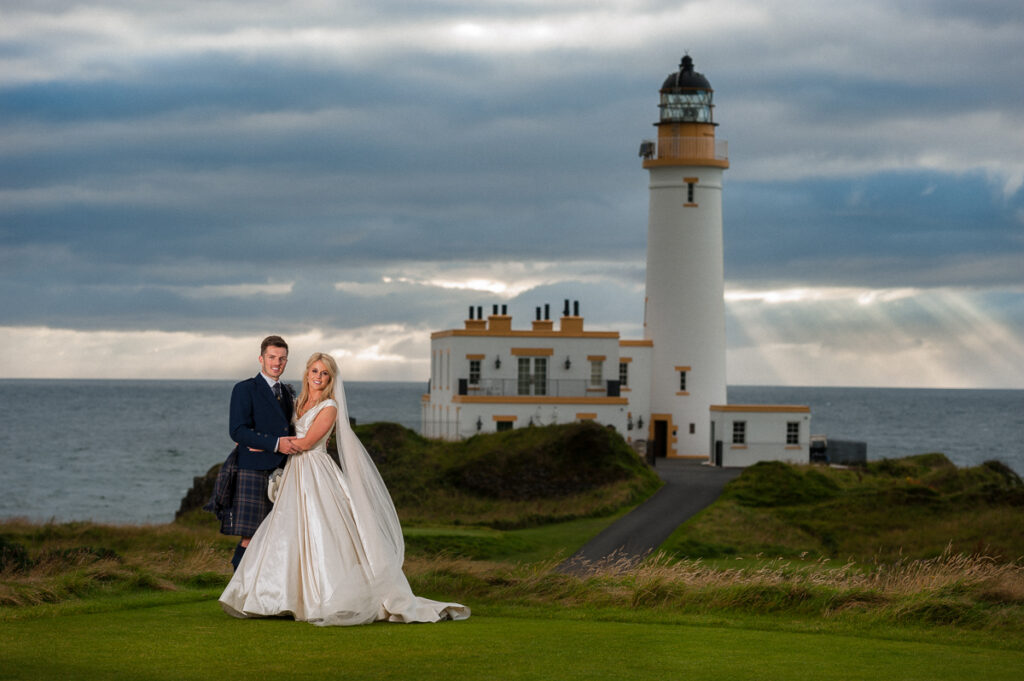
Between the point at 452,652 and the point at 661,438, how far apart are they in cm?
3833

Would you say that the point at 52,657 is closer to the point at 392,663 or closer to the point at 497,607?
A: the point at 392,663

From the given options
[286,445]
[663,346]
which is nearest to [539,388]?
[663,346]

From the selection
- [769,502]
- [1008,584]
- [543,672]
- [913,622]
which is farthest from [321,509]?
[769,502]

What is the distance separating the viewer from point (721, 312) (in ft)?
153

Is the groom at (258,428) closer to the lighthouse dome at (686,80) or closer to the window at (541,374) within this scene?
the window at (541,374)

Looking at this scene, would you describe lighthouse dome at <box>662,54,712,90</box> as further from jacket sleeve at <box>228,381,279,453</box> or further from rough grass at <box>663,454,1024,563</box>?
jacket sleeve at <box>228,381,279,453</box>

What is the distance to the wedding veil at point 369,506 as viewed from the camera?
10227 mm

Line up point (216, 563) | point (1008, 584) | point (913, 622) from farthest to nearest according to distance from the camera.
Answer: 1. point (216, 563)
2. point (1008, 584)
3. point (913, 622)

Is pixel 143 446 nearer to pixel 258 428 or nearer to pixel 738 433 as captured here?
pixel 738 433

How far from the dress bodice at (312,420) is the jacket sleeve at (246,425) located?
0.69 ft

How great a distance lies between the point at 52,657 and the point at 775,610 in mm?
6799

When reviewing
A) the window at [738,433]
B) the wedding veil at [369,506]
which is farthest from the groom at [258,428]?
the window at [738,433]

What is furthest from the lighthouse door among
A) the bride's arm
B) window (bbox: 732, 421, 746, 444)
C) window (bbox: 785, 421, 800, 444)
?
the bride's arm

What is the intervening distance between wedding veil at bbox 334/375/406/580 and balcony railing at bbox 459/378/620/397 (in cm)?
3362
